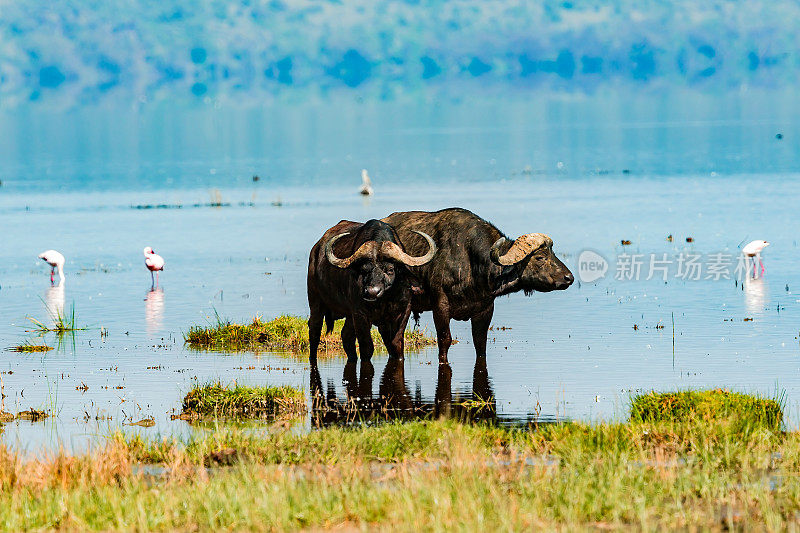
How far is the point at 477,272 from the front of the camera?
1809 centimetres

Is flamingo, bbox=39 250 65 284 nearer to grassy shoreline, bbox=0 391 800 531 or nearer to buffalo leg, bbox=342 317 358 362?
buffalo leg, bbox=342 317 358 362

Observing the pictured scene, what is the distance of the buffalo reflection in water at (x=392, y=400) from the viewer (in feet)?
48.0

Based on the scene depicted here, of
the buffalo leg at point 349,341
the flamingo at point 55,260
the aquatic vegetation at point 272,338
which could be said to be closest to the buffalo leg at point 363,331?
the buffalo leg at point 349,341

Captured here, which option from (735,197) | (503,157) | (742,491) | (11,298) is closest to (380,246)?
(742,491)

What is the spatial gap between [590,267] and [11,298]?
512 inches

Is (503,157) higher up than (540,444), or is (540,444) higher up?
(503,157)

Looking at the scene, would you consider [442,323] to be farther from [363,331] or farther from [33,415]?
[33,415]

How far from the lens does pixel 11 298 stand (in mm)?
29828

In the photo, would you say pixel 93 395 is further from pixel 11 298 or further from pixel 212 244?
pixel 212 244

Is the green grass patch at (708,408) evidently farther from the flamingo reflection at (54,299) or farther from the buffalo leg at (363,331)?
the flamingo reflection at (54,299)

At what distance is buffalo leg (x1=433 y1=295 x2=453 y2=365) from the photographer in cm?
1808

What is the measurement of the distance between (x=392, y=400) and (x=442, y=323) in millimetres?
2586

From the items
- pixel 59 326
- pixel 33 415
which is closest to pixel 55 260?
pixel 59 326

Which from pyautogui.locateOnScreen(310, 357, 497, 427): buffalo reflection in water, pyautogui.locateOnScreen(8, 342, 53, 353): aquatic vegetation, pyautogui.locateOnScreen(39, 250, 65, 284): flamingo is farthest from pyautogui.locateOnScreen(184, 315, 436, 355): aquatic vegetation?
pyautogui.locateOnScreen(39, 250, 65, 284): flamingo
